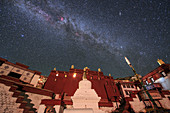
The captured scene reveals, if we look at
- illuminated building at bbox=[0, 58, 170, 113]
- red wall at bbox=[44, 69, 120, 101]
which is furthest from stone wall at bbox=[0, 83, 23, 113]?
red wall at bbox=[44, 69, 120, 101]

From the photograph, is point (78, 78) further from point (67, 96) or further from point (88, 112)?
point (88, 112)

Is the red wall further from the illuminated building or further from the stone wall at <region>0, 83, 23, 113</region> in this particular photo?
the stone wall at <region>0, 83, 23, 113</region>

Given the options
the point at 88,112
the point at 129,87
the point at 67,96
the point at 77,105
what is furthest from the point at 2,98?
the point at 129,87

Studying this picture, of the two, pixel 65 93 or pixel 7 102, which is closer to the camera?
pixel 7 102

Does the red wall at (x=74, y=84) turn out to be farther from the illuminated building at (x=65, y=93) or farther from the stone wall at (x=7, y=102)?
the stone wall at (x=7, y=102)

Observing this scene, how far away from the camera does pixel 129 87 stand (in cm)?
2672

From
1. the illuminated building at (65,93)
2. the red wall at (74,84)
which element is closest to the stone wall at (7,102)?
the illuminated building at (65,93)

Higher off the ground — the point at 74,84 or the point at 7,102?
the point at 74,84

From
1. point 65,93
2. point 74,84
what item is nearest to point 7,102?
point 65,93

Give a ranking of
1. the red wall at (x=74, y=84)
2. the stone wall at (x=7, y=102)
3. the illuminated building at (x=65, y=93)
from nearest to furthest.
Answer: the illuminated building at (x=65, y=93)
the stone wall at (x=7, y=102)
the red wall at (x=74, y=84)

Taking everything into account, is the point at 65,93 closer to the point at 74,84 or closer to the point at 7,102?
the point at 74,84

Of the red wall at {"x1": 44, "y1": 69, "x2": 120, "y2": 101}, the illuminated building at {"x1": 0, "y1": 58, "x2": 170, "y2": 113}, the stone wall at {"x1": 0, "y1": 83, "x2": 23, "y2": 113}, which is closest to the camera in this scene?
the illuminated building at {"x1": 0, "y1": 58, "x2": 170, "y2": 113}

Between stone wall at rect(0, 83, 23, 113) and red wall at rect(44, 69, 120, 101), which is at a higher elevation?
red wall at rect(44, 69, 120, 101)

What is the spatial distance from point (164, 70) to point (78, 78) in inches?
936
